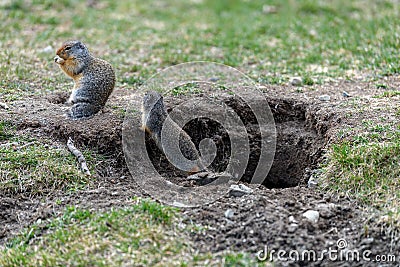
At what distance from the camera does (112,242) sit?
4141 millimetres

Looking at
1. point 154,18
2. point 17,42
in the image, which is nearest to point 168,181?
point 17,42

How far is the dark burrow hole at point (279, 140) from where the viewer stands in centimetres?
577

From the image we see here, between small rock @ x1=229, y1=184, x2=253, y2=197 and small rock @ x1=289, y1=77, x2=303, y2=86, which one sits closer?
small rock @ x1=229, y1=184, x2=253, y2=197

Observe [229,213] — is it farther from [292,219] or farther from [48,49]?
[48,49]

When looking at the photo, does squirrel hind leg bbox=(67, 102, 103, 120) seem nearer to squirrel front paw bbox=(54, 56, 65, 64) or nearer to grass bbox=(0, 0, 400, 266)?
grass bbox=(0, 0, 400, 266)

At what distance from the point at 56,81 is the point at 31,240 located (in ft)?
10.7

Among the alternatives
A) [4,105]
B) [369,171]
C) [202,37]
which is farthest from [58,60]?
[202,37]

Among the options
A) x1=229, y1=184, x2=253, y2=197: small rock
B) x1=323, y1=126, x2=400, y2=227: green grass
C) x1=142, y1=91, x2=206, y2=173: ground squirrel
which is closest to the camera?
x1=323, y1=126, x2=400, y2=227: green grass

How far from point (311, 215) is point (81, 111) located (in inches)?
99.3

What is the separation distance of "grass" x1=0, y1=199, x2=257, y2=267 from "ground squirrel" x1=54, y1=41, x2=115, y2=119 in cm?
153

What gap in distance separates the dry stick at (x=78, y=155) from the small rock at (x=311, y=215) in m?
1.87

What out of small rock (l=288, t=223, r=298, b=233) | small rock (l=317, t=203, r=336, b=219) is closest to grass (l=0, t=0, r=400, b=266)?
small rock (l=317, t=203, r=336, b=219)

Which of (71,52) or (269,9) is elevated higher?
(71,52)

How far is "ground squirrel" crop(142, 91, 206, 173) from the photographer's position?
5.45 meters
